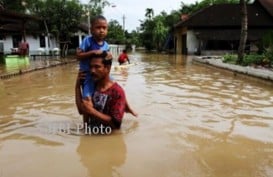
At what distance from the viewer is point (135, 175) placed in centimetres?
461

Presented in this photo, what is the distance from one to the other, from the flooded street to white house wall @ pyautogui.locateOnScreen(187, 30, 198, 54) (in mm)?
33737

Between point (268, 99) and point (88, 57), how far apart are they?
618cm

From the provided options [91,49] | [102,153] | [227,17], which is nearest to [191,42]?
[227,17]

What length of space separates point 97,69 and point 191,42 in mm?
39080

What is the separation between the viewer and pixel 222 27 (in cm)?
4247

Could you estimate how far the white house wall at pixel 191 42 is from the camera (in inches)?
1724

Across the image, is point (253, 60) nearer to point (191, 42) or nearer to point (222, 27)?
point (222, 27)

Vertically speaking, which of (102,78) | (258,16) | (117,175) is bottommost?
(117,175)

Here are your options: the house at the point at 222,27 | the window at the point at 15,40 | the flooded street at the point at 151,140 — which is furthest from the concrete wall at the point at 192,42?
the flooded street at the point at 151,140

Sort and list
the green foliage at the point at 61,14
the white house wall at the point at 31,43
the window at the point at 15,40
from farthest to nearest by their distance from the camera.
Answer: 1. the window at the point at 15,40
2. the green foliage at the point at 61,14
3. the white house wall at the point at 31,43

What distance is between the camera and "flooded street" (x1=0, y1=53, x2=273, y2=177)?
483 cm

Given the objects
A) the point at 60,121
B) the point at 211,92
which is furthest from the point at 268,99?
the point at 60,121

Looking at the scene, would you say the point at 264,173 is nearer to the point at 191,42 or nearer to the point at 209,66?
the point at 209,66

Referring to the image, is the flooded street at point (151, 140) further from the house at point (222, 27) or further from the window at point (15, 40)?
the house at point (222, 27)
